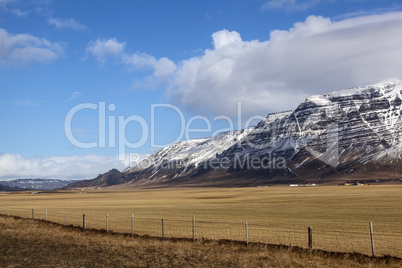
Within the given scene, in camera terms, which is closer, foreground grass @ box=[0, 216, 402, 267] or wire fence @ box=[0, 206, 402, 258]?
foreground grass @ box=[0, 216, 402, 267]

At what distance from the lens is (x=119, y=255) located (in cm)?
2398

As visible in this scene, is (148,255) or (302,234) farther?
(302,234)

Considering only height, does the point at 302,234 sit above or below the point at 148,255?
below

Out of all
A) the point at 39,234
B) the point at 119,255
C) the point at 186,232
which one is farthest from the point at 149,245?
the point at 39,234

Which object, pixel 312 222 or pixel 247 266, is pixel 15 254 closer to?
pixel 247 266

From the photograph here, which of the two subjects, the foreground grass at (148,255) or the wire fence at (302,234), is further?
the wire fence at (302,234)

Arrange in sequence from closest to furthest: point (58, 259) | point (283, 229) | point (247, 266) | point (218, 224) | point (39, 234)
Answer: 1. point (247, 266)
2. point (58, 259)
3. point (39, 234)
4. point (283, 229)
5. point (218, 224)

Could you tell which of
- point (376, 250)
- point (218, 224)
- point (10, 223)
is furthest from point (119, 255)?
point (10, 223)

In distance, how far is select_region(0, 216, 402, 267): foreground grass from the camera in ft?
70.1

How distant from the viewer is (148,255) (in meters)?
23.9

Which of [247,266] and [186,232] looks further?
[186,232]

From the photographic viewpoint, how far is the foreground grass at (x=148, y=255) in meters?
21.4

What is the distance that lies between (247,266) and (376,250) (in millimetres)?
9588

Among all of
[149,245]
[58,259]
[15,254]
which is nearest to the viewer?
[58,259]
